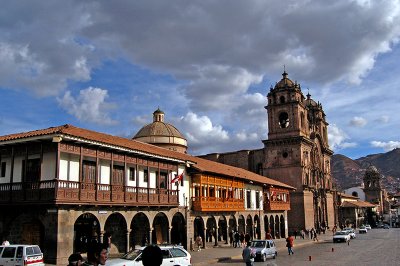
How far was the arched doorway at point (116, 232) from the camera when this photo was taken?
92.6 feet

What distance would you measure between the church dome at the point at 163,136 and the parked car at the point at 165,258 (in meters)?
32.7

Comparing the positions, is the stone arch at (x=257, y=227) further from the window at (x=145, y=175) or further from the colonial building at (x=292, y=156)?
the window at (x=145, y=175)

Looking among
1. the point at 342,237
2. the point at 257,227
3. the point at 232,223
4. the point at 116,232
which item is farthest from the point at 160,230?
the point at 342,237

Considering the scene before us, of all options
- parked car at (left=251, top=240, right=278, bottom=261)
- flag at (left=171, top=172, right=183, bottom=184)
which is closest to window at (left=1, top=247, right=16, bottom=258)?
flag at (left=171, top=172, right=183, bottom=184)

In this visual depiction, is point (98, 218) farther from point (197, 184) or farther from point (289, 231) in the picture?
point (289, 231)

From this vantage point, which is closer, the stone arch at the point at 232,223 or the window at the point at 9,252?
the window at the point at 9,252

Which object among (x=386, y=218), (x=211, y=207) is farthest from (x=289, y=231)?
(x=386, y=218)

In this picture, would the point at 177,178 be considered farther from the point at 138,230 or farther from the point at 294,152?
the point at 294,152

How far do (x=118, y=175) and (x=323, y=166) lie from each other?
54.8 m

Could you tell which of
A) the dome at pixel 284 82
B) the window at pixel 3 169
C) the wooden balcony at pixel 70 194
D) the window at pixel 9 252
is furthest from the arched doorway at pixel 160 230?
the dome at pixel 284 82

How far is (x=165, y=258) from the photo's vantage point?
688 inches

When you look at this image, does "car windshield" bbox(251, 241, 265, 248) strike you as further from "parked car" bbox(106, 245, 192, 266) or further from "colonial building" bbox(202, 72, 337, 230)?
"colonial building" bbox(202, 72, 337, 230)

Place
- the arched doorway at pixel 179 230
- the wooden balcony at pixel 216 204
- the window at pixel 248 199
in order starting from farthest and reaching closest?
the window at pixel 248 199 < the wooden balcony at pixel 216 204 < the arched doorway at pixel 179 230

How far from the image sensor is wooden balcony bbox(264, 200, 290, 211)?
48125 mm
